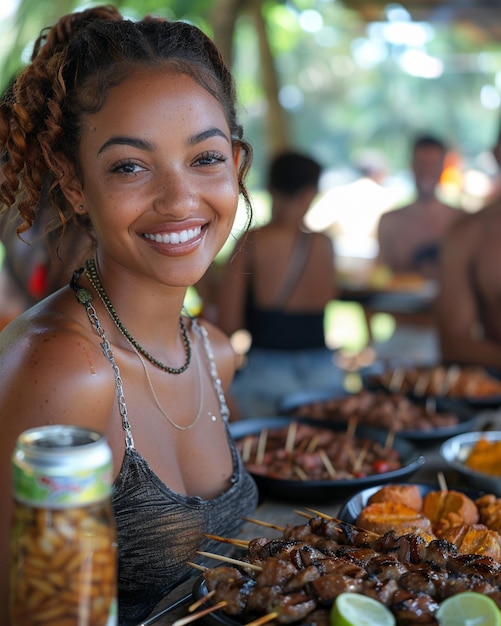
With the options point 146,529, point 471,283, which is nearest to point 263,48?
point 471,283

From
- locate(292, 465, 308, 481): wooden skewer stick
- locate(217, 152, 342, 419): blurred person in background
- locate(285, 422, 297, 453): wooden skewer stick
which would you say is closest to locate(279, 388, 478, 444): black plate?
locate(285, 422, 297, 453): wooden skewer stick

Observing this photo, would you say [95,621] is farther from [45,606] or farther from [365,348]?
[365,348]

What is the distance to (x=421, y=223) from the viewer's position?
860cm

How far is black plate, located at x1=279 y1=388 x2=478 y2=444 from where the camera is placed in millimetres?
3154

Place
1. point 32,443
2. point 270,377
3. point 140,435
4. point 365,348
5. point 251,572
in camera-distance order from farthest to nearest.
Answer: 1. point 365,348
2. point 270,377
3. point 140,435
4. point 251,572
5. point 32,443

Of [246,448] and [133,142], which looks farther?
[246,448]

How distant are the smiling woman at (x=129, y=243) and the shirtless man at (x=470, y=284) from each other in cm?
303

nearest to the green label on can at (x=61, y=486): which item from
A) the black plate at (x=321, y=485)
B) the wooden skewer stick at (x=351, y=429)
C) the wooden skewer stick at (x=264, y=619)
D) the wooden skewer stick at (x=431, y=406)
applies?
the wooden skewer stick at (x=264, y=619)

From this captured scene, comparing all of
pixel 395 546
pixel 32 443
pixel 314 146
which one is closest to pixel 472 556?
pixel 395 546

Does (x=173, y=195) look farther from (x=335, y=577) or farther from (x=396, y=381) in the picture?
(x=396, y=381)

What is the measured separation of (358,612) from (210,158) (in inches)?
42.6

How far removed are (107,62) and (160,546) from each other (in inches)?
45.5

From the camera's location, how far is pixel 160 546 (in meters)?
1.92

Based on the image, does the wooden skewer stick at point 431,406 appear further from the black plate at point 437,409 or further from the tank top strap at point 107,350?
the tank top strap at point 107,350
